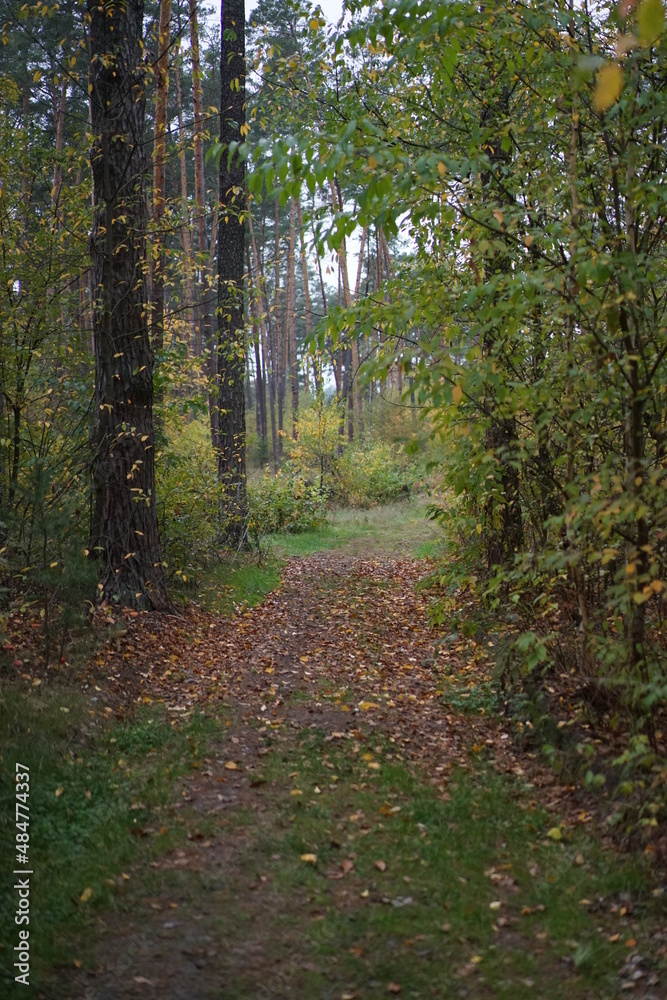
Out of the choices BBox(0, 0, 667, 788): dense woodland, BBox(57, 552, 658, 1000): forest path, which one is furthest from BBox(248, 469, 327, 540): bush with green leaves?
BBox(57, 552, 658, 1000): forest path

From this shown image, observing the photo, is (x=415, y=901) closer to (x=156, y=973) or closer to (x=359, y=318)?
(x=156, y=973)

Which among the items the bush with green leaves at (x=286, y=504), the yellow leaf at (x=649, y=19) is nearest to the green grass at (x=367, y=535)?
the bush with green leaves at (x=286, y=504)

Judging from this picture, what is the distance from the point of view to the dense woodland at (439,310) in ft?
11.7

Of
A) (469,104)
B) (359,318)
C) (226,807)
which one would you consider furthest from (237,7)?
(226,807)

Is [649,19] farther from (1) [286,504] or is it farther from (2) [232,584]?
(1) [286,504]

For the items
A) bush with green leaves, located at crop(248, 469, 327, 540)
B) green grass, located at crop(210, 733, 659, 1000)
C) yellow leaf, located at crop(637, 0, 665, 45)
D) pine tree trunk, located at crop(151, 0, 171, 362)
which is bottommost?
green grass, located at crop(210, 733, 659, 1000)

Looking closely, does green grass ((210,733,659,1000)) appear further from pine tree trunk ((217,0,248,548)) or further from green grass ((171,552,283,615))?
pine tree trunk ((217,0,248,548))

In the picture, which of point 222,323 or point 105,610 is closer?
point 105,610

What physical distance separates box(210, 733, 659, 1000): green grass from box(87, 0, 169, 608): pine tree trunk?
3.37 meters

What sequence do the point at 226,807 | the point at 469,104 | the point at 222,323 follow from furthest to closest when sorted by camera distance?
the point at 222,323 < the point at 469,104 < the point at 226,807

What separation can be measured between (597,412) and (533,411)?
69 centimetres

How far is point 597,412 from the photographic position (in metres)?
4.42

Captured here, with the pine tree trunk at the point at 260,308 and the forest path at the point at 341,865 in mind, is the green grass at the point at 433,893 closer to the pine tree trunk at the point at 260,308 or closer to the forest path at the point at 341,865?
the forest path at the point at 341,865

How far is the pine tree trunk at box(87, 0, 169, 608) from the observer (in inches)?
268
